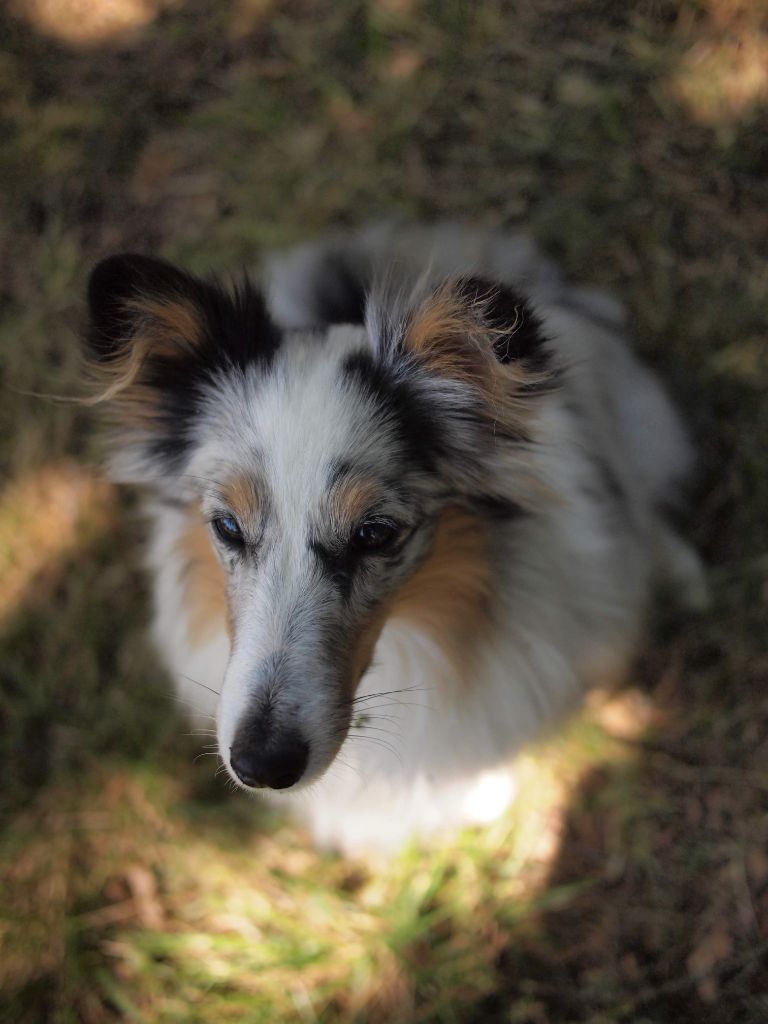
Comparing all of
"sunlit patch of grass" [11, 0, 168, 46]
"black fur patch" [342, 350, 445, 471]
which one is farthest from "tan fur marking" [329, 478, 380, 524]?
"sunlit patch of grass" [11, 0, 168, 46]

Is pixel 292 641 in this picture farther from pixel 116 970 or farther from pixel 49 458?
pixel 49 458

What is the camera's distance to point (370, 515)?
1.83 metres

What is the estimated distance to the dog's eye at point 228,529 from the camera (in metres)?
1.89

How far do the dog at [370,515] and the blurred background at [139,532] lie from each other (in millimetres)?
524

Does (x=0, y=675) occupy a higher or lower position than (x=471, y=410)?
lower

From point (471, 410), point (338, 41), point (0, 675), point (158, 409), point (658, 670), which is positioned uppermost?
point (338, 41)

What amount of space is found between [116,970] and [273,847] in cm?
65

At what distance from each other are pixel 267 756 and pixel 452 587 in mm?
660

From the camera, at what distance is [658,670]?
3.11 metres

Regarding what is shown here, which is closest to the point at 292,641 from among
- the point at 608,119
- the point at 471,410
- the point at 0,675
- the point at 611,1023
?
the point at 471,410

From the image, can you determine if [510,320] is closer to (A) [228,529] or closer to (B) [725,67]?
(A) [228,529]

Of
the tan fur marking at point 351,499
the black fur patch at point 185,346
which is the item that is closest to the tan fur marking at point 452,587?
the tan fur marking at point 351,499

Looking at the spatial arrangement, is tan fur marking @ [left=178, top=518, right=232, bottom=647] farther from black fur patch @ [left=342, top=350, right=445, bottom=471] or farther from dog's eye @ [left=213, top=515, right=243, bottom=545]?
black fur patch @ [left=342, top=350, right=445, bottom=471]

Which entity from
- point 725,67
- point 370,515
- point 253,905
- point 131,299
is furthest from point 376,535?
point 725,67
